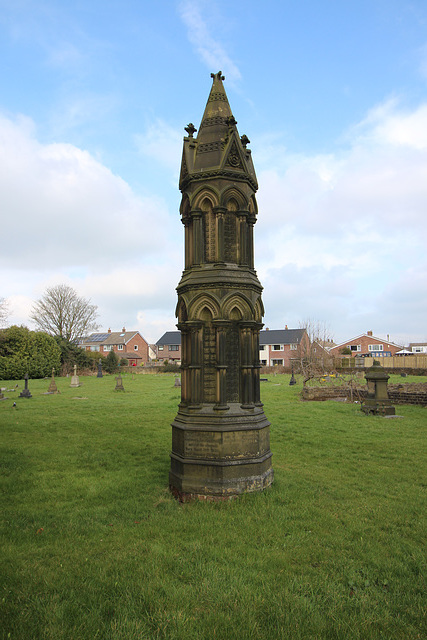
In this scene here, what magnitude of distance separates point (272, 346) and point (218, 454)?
65865 mm

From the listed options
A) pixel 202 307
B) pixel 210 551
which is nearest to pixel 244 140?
pixel 202 307

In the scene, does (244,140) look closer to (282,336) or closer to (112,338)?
(282,336)

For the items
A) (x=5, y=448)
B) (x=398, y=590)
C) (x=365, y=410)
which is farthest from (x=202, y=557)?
(x=365, y=410)

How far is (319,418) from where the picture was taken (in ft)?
51.2

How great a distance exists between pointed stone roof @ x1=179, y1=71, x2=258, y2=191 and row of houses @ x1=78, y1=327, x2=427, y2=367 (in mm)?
54714

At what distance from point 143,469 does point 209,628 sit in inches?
210

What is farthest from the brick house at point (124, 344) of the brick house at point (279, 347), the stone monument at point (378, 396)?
the stone monument at point (378, 396)

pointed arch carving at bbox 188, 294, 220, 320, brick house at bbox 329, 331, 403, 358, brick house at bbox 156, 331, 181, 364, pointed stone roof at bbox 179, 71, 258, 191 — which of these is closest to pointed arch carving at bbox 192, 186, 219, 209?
pointed stone roof at bbox 179, 71, 258, 191

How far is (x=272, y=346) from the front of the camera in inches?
2827

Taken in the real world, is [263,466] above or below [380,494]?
above

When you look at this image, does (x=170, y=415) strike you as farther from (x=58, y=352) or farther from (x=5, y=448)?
(x=58, y=352)

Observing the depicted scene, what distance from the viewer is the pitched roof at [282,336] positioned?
233ft

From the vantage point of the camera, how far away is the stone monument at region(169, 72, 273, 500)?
271 inches

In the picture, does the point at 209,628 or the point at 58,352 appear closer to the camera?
the point at 209,628
